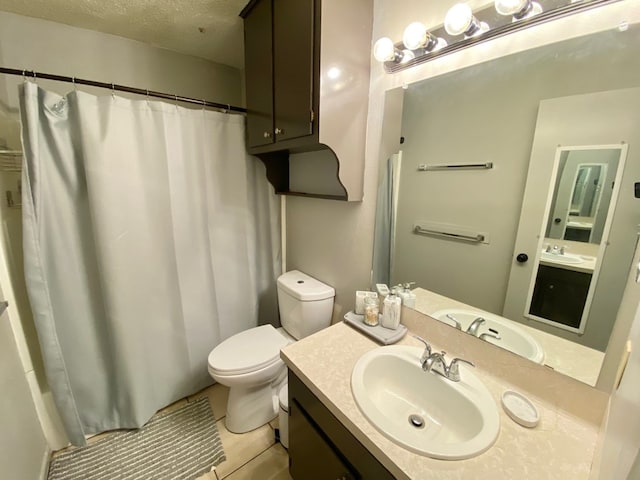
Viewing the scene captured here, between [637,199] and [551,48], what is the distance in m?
0.49

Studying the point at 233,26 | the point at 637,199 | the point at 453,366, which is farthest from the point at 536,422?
the point at 233,26

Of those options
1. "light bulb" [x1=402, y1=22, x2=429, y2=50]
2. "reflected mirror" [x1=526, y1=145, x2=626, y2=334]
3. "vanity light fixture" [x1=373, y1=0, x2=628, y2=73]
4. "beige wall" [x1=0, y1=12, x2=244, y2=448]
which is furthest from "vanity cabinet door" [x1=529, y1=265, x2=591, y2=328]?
"beige wall" [x1=0, y1=12, x2=244, y2=448]

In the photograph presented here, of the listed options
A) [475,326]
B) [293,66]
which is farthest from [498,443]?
[293,66]

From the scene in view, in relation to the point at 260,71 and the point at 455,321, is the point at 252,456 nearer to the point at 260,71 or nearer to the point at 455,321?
the point at 455,321

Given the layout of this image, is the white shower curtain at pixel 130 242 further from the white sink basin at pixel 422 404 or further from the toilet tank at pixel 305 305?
the white sink basin at pixel 422 404

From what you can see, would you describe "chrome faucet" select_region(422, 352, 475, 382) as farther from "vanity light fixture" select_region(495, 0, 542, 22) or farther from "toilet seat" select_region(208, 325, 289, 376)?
"vanity light fixture" select_region(495, 0, 542, 22)

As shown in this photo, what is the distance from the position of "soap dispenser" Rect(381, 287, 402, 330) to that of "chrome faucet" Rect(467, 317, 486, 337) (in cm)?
27

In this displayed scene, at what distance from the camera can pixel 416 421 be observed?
868 millimetres

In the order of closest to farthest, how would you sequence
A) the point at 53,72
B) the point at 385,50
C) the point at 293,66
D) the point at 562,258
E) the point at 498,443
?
the point at 498,443, the point at 562,258, the point at 385,50, the point at 293,66, the point at 53,72

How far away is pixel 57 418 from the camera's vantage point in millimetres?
1360

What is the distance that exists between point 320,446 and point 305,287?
805 millimetres

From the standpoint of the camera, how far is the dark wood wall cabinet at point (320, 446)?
0.72m

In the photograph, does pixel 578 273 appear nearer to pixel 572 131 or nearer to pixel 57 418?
pixel 572 131

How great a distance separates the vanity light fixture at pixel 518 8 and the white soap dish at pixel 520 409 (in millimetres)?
1154
